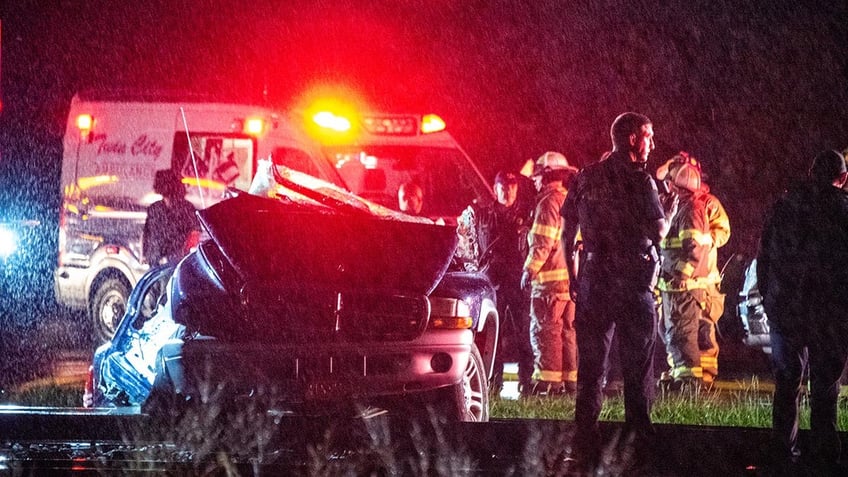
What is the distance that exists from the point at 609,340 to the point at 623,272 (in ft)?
1.23

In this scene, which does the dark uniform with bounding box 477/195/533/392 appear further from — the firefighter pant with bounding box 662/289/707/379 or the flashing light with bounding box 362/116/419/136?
the flashing light with bounding box 362/116/419/136

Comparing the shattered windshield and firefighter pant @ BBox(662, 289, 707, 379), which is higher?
the shattered windshield

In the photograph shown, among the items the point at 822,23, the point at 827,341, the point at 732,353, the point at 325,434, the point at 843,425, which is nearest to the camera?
the point at 827,341

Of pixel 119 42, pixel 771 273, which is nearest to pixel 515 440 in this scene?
pixel 771 273

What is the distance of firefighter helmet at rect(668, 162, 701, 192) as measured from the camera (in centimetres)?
870

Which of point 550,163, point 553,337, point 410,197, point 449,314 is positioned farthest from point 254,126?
point 449,314

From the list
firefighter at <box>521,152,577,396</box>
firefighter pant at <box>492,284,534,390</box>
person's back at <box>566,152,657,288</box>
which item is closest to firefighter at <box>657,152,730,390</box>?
firefighter at <box>521,152,577,396</box>

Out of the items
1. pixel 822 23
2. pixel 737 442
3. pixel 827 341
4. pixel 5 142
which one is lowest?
pixel 737 442

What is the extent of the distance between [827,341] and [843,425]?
209 centimetres

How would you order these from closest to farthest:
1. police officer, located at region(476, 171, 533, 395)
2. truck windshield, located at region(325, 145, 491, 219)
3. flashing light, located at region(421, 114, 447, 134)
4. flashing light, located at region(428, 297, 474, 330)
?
flashing light, located at region(428, 297, 474, 330), police officer, located at region(476, 171, 533, 395), truck windshield, located at region(325, 145, 491, 219), flashing light, located at region(421, 114, 447, 134)

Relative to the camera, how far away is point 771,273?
589 centimetres

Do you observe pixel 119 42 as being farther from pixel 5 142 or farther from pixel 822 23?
pixel 822 23

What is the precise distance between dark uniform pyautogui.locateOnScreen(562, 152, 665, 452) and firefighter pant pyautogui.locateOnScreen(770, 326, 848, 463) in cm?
65

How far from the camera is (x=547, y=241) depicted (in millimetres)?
8555
